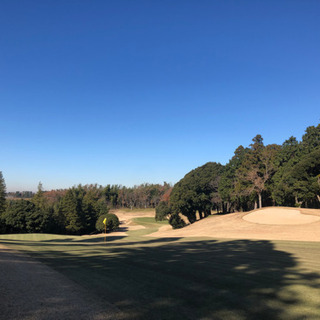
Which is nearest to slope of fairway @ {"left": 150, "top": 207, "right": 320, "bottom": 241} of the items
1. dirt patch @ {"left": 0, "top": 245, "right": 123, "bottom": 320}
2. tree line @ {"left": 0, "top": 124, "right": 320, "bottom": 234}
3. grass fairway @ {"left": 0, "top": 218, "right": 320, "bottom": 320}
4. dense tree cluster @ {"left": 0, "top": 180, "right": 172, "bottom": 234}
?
tree line @ {"left": 0, "top": 124, "right": 320, "bottom": 234}

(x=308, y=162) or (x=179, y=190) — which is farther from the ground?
(x=308, y=162)

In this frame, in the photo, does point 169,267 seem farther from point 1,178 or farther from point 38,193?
point 38,193

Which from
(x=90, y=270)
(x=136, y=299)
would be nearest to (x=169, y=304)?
(x=136, y=299)

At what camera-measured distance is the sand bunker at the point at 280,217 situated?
2824cm

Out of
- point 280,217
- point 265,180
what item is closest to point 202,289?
point 280,217

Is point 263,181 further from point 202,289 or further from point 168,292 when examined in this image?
point 168,292

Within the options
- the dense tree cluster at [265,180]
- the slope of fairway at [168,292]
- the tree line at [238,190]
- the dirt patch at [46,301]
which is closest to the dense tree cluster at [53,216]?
the tree line at [238,190]

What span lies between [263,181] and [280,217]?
16.7 meters

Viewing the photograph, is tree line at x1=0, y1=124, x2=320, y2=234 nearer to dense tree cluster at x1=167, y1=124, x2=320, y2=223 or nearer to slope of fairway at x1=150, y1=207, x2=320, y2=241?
dense tree cluster at x1=167, y1=124, x2=320, y2=223

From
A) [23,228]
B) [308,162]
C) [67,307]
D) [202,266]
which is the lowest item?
[23,228]

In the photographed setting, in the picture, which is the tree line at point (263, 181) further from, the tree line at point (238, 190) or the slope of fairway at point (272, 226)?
the slope of fairway at point (272, 226)

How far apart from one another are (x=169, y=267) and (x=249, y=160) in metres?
45.7

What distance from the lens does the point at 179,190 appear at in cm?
5534

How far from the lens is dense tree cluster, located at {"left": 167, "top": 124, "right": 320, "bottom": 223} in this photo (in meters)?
40.3
